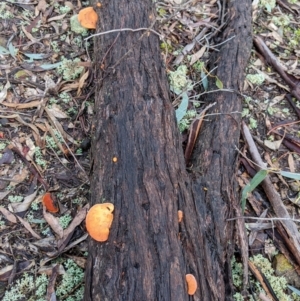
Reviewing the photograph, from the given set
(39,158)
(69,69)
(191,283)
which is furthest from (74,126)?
(191,283)

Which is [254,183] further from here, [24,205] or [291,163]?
[24,205]

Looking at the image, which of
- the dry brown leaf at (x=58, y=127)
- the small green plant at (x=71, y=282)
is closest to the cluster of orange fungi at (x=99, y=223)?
the small green plant at (x=71, y=282)

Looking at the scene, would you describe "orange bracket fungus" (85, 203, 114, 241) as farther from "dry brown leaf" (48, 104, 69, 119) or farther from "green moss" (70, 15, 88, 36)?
"green moss" (70, 15, 88, 36)

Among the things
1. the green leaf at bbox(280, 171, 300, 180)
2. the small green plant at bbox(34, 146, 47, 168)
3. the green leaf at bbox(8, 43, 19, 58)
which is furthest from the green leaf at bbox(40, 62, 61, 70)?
the green leaf at bbox(280, 171, 300, 180)

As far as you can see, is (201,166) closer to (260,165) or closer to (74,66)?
(260,165)

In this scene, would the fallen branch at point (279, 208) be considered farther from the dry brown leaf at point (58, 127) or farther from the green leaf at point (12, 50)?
the green leaf at point (12, 50)

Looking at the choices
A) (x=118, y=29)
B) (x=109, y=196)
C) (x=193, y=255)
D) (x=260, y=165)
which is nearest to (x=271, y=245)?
(x=260, y=165)
